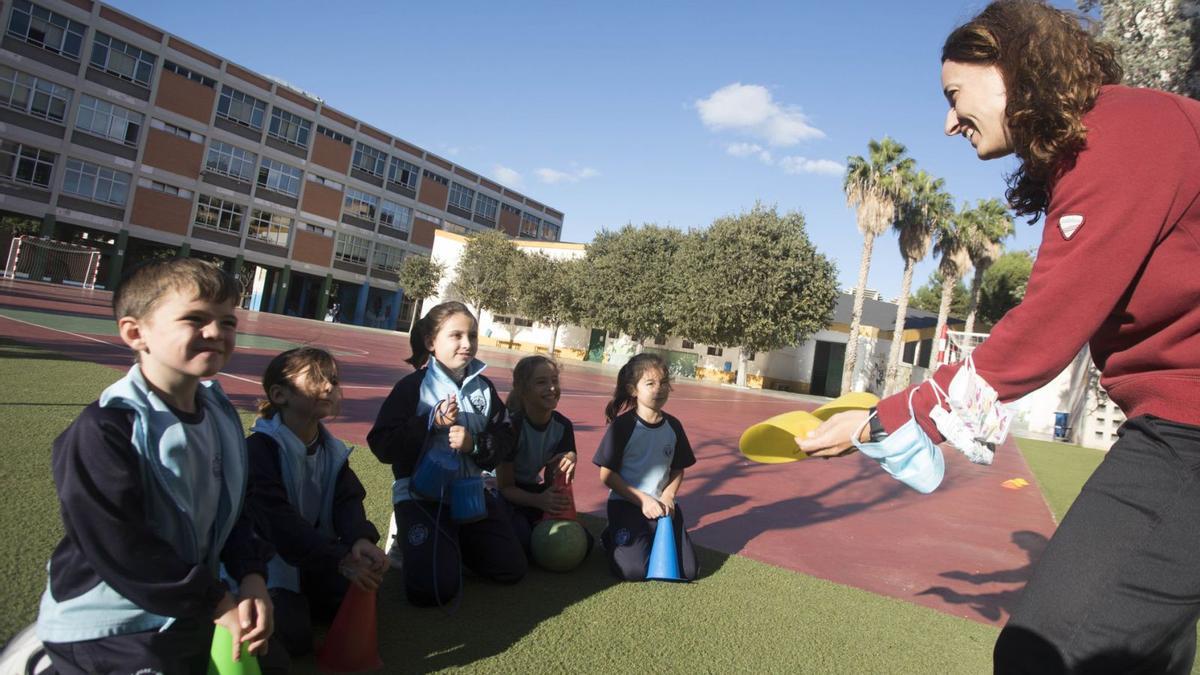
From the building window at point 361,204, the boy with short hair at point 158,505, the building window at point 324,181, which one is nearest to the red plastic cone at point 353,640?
the boy with short hair at point 158,505

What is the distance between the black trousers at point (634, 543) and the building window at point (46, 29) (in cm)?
4753

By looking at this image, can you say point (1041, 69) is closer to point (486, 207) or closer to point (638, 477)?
point (638, 477)

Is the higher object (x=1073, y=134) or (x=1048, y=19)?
(x=1048, y=19)

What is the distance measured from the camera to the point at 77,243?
41.3 meters

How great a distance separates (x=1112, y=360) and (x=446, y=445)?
9.82 feet

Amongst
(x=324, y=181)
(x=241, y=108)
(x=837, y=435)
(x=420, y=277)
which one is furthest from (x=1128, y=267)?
(x=324, y=181)

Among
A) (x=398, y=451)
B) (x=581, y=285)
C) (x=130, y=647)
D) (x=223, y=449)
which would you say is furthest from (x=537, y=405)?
(x=581, y=285)

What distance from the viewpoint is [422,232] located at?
205ft

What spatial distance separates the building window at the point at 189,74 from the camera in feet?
145

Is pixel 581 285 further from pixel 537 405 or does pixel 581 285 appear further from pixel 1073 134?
pixel 1073 134

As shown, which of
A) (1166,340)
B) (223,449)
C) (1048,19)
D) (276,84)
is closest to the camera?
(1166,340)

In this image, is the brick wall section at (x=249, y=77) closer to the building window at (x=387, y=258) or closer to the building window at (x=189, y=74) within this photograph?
the building window at (x=189, y=74)

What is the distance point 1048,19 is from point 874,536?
5541 millimetres

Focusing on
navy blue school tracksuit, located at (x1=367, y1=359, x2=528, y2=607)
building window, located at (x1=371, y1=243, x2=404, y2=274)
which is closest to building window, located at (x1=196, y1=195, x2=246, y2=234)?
building window, located at (x1=371, y1=243, x2=404, y2=274)
